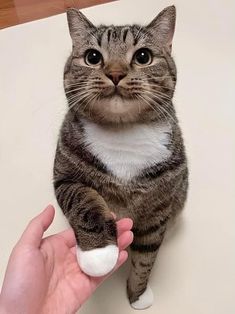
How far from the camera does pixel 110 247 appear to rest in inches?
33.7

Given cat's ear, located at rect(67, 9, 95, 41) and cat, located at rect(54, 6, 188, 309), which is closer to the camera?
cat, located at rect(54, 6, 188, 309)

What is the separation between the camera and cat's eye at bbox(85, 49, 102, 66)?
35.9 inches

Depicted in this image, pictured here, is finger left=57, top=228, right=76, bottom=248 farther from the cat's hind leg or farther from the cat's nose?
the cat's nose

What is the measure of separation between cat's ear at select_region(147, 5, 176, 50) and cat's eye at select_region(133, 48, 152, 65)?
67mm

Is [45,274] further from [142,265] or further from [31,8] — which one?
[31,8]

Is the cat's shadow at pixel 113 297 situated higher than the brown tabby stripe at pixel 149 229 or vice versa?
the brown tabby stripe at pixel 149 229

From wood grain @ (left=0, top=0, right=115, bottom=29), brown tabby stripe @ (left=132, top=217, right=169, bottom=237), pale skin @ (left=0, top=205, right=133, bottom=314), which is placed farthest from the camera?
wood grain @ (left=0, top=0, right=115, bottom=29)

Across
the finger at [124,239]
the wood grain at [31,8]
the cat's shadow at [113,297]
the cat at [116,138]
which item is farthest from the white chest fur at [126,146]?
the wood grain at [31,8]

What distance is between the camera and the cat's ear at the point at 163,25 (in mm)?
968

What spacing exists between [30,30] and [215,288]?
1.13 meters

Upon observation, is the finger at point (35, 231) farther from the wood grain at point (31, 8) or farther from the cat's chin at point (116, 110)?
the wood grain at point (31, 8)

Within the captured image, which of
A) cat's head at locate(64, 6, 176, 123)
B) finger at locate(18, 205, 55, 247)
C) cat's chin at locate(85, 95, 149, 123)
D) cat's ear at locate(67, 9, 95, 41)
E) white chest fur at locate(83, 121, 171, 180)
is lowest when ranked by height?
finger at locate(18, 205, 55, 247)

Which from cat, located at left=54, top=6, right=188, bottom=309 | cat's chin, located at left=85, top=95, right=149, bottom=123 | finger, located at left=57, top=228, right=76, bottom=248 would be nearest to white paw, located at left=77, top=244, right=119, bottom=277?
cat, located at left=54, top=6, right=188, bottom=309

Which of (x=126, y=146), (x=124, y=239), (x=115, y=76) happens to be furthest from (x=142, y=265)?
(x=115, y=76)
